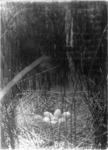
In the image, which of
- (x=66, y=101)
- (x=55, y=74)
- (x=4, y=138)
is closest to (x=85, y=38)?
(x=55, y=74)

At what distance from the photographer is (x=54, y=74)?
1.29 m

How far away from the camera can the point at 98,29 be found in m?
1.27

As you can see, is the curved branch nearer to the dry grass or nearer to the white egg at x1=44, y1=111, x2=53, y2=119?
the dry grass

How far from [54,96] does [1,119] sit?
1.09 feet

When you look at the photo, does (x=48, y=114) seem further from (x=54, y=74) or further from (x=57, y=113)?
(x=54, y=74)

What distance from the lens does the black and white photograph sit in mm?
1269

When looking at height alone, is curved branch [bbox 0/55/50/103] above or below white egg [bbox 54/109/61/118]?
above

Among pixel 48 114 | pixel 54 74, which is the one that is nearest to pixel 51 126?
pixel 48 114

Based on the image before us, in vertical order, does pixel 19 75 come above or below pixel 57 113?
above

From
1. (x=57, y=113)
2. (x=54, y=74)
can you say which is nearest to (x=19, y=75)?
(x=54, y=74)

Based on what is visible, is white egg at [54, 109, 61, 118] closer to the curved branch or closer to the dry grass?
the dry grass

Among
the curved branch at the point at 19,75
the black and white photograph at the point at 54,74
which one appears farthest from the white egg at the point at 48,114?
the curved branch at the point at 19,75

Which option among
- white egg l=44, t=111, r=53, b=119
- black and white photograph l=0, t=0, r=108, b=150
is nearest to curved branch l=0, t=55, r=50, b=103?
black and white photograph l=0, t=0, r=108, b=150

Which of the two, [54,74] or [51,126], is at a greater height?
[54,74]
